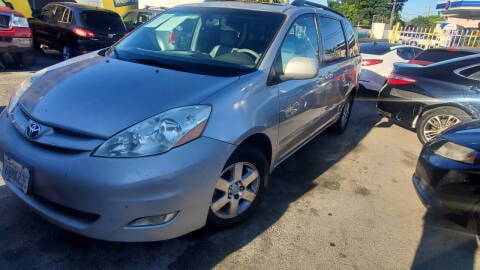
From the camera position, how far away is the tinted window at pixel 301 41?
3201 mm

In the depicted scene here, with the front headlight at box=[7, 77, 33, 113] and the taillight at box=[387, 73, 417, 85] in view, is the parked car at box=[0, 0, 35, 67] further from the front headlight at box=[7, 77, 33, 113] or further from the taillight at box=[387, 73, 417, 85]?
the taillight at box=[387, 73, 417, 85]

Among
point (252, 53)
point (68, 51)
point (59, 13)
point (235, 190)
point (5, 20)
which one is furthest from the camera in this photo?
point (59, 13)

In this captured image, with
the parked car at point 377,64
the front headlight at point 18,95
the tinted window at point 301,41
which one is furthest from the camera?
the parked car at point 377,64

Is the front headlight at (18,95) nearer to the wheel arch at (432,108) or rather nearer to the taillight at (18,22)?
the wheel arch at (432,108)

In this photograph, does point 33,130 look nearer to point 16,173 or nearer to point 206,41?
point 16,173

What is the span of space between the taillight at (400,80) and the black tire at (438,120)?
0.52m

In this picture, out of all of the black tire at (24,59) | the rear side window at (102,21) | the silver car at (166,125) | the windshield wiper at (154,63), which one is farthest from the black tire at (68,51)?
the windshield wiper at (154,63)

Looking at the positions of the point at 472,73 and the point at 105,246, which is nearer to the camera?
the point at 105,246

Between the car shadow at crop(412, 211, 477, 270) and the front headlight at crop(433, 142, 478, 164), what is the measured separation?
0.45 metres

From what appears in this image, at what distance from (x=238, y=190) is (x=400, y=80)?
398 cm

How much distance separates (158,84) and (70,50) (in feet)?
25.8

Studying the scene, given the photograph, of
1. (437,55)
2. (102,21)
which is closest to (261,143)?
(437,55)

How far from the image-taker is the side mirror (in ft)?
9.60

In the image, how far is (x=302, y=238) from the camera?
290 cm
